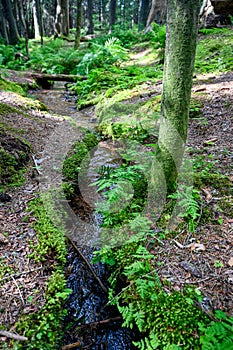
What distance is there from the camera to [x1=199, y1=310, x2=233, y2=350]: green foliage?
180cm

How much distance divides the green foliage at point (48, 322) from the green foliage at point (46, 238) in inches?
11.8

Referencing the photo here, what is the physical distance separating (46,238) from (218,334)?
2006 mm

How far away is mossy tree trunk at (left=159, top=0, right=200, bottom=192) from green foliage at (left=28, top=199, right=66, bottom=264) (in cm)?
155

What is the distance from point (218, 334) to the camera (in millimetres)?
1872

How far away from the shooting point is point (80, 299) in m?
2.70

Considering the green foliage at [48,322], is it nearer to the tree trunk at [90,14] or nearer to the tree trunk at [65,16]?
the tree trunk at [65,16]

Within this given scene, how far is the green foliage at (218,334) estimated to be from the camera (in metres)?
1.80

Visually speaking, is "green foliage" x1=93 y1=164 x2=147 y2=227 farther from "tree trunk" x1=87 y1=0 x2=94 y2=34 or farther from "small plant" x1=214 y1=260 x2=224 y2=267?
"tree trunk" x1=87 y1=0 x2=94 y2=34

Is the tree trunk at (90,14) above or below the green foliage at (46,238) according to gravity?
above

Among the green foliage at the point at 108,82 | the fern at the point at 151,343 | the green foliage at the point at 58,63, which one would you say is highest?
the green foliage at the point at 58,63

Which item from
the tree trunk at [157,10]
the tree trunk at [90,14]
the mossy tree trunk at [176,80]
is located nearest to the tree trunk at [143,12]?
the tree trunk at [90,14]

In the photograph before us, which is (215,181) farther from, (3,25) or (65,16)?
(65,16)

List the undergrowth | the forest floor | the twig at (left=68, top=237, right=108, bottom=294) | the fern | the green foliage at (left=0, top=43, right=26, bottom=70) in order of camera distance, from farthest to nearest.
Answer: the green foliage at (left=0, top=43, right=26, bottom=70) → the twig at (left=68, top=237, right=108, bottom=294) → the forest floor → the undergrowth → the fern

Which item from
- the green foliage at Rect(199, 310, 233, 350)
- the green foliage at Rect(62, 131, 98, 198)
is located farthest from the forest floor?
the green foliage at Rect(62, 131, 98, 198)
